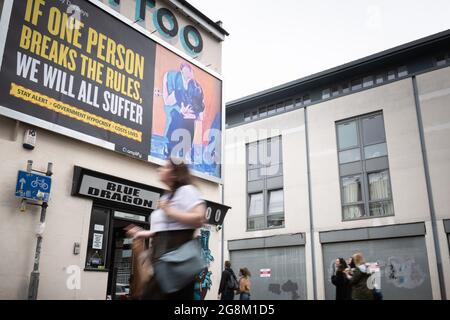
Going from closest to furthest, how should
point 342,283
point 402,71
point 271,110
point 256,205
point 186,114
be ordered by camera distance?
1. point 342,283
2. point 186,114
3. point 402,71
4. point 256,205
5. point 271,110

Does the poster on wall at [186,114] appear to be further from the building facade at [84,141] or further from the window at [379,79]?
the window at [379,79]

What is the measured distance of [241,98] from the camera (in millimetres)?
27219

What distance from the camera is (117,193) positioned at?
10.3m

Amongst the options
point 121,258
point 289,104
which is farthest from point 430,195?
point 121,258

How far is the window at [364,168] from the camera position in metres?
21.1

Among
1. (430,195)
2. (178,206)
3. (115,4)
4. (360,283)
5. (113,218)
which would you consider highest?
(115,4)

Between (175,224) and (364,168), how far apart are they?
1983 centimetres

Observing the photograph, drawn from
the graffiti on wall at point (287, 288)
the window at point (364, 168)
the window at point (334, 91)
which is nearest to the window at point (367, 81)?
the window at point (334, 91)

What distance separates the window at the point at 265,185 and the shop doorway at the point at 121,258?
1389 centimetres

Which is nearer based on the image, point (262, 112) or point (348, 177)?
point (348, 177)

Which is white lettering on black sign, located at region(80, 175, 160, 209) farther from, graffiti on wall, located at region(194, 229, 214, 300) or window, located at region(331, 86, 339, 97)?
window, located at region(331, 86, 339, 97)

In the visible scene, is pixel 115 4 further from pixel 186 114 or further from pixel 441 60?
pixel 441 60

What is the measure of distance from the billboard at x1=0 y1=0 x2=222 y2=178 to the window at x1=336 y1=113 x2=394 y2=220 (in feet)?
35.9

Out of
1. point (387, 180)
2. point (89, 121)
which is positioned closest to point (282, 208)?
point (387, 180)
